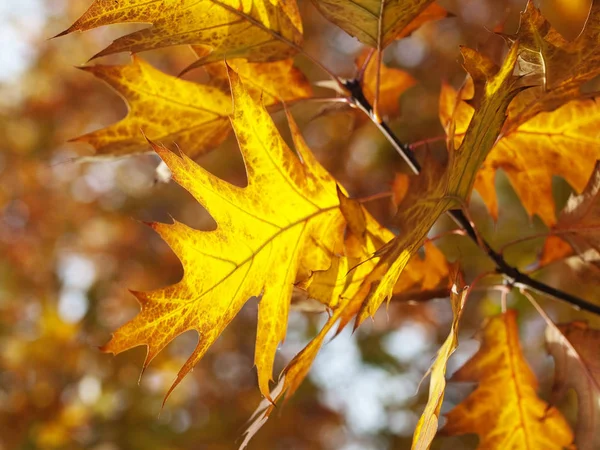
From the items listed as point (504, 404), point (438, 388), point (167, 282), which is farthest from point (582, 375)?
point (167, 282)

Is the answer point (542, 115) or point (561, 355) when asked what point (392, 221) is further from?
point (561, 355)

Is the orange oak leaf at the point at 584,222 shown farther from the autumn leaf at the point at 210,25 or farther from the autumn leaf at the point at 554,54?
the autumn leaf at the point at 210,25

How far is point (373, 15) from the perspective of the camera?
81cm

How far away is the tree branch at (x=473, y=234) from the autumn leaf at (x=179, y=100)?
0.32ft

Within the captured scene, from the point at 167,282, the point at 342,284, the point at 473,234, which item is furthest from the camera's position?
the point at 167,282

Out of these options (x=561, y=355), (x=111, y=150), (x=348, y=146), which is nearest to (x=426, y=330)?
(x=348, y=146)

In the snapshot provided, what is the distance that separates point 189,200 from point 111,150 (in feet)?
14.1

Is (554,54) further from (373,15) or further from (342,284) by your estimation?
(342,284)

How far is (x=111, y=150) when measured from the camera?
1.00 metres

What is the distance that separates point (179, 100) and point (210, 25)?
0.21 m

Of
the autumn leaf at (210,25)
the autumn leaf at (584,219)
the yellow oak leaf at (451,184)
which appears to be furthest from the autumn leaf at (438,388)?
the autumn leaf at (210,25)

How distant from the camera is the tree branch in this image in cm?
88

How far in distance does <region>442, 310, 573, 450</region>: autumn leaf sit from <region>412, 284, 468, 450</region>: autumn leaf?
1.28ft

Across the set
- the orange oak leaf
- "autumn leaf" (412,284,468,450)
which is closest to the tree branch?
the orange oak leaf
